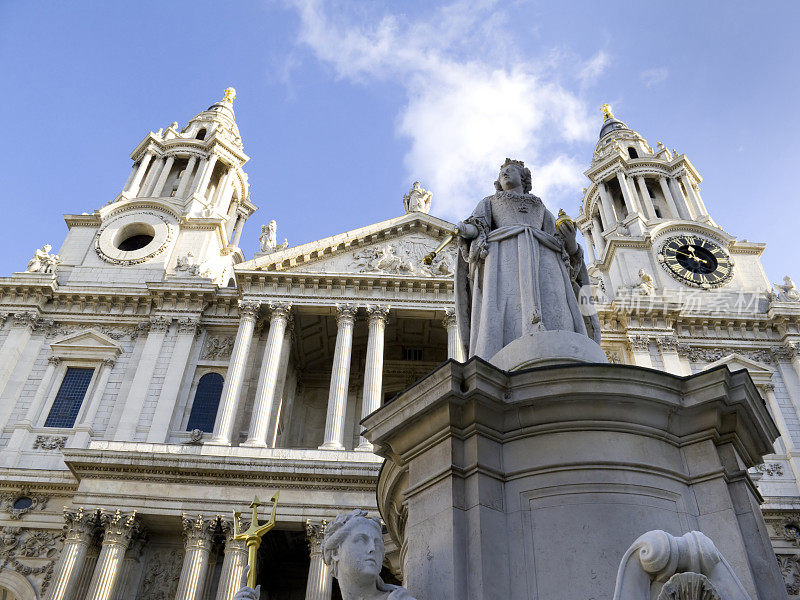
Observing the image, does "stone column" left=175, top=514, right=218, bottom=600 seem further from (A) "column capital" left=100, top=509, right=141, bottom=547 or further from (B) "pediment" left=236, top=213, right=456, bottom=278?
(B) "pediment" left=236, top=213, right=456, bottom=278

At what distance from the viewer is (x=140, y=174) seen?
3766 cm

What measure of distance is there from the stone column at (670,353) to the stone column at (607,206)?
12.4 m

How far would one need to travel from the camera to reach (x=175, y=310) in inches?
1131

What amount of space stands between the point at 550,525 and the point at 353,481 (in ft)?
54.8

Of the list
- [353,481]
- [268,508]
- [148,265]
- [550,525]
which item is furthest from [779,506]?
[148,265]

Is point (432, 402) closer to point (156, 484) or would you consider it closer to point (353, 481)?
point (353, 481)

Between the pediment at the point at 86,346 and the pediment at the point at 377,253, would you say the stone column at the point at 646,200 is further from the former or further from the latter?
the pediment at the point at 86,346

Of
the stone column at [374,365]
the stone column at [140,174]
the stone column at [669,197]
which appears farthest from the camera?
the stone column at [669,197]

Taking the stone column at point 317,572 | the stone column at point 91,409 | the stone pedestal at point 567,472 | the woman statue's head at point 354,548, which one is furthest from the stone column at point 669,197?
the woman statue's head at point 354,548

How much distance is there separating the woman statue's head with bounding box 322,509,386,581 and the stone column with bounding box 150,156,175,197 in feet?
113

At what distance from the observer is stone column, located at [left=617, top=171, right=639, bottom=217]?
1522 inches

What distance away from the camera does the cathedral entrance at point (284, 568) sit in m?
22.3

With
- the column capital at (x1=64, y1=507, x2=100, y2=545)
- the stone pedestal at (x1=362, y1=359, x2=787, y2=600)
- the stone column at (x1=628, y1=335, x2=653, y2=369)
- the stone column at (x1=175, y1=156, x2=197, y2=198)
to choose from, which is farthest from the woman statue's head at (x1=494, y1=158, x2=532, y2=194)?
the stone column at (x1=175, y1=156, x2=197, y2=198)

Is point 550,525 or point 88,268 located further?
point 88,268
